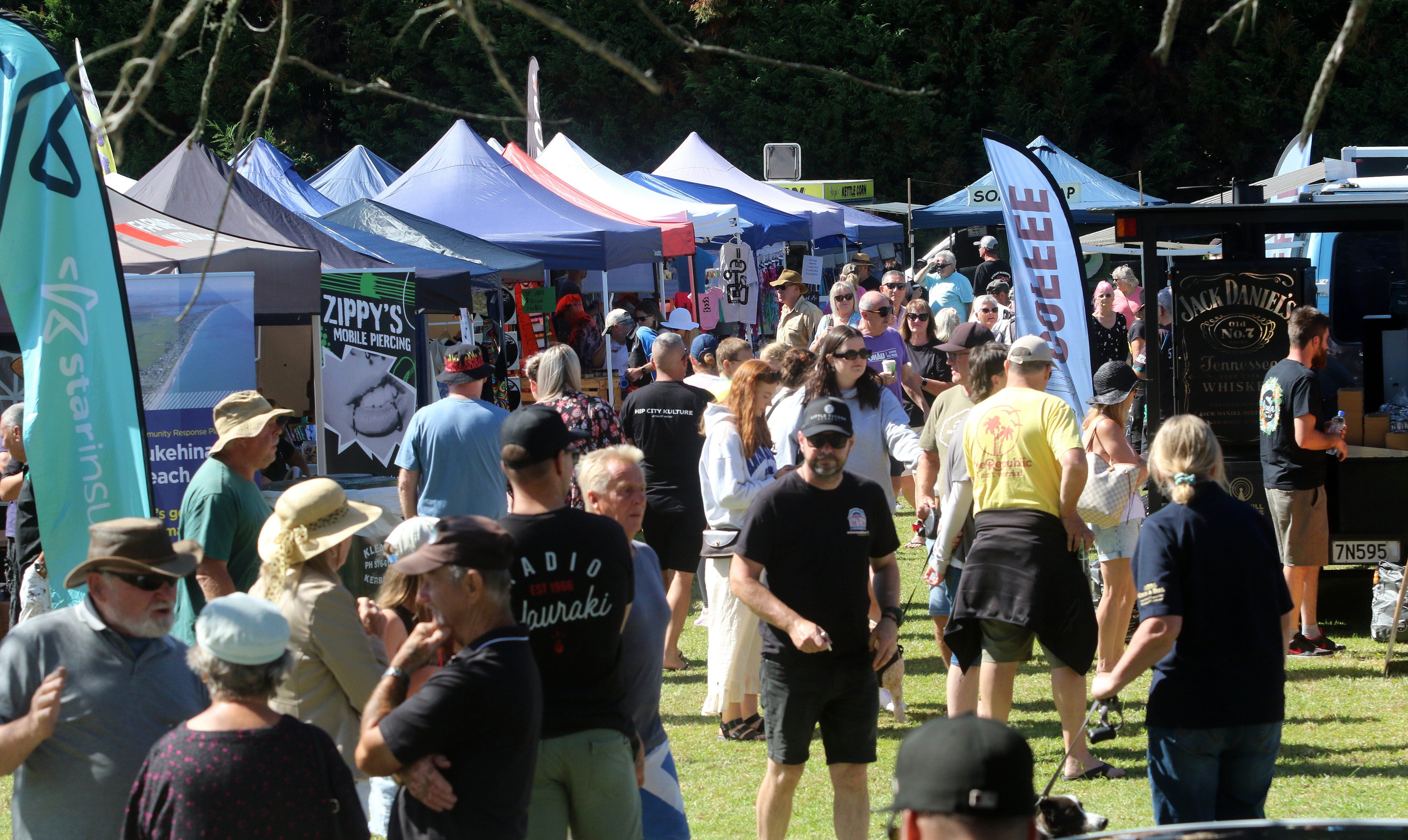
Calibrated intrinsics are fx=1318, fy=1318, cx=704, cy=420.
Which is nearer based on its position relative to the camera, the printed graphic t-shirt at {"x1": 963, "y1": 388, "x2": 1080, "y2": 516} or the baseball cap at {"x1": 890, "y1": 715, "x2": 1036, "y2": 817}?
the baseball cap at {"x1": 890, "y1": 715, "x2": 1036, "y2": 817}

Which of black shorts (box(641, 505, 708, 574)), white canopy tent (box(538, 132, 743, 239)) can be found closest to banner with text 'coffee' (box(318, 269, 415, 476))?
black shorts (box(641, 505, 708, 574))

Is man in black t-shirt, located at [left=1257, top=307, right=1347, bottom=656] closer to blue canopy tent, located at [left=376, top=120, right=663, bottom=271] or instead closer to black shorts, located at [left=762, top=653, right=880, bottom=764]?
black shorts, located at [left=762, top=653, right=880, bottom=764]

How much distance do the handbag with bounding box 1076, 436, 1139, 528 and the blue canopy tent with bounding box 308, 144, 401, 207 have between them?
14076 mm

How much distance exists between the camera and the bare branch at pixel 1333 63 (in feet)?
4.77

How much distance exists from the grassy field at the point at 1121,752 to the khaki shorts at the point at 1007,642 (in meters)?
0.66

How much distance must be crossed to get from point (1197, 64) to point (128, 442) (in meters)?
27.9

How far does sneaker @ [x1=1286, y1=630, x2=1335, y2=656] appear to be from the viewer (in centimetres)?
729

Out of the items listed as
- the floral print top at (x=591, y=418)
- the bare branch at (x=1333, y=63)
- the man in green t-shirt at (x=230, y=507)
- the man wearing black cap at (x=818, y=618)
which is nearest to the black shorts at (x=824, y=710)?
the man wearing black cap at (x=818, y=618)

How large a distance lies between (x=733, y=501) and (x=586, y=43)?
14.1ft

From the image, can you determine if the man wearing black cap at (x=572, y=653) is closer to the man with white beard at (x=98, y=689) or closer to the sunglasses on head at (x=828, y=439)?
the man with white beard at (x=98, y=689)

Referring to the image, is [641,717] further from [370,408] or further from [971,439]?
[370,408]

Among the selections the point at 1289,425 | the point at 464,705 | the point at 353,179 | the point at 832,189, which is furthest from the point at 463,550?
the point at 832,189

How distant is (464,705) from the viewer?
9.13ft

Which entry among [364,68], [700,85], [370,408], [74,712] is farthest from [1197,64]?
[74,712]
